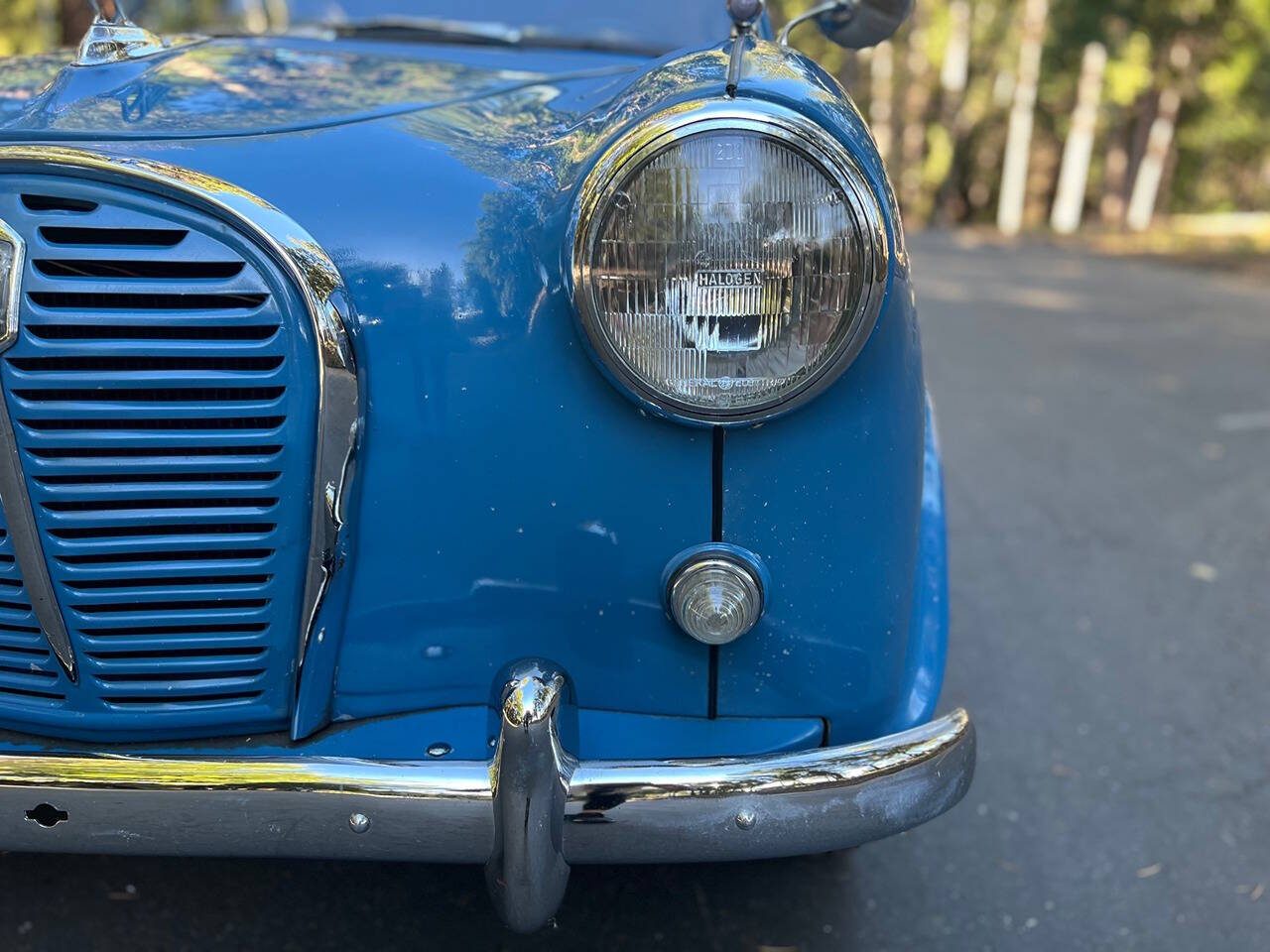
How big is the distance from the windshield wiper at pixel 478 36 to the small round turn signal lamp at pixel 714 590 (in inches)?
67.3

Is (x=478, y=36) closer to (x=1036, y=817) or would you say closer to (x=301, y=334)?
(x=301, y=334)

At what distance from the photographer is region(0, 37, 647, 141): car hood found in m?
1.65

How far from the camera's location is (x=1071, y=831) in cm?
252

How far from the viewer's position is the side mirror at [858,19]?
213cm

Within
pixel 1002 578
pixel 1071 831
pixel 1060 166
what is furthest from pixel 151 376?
pixel 1060 166

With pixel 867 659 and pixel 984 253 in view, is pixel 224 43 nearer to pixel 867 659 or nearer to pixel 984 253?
pixel 867 659

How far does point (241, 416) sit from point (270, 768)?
46 centimetres

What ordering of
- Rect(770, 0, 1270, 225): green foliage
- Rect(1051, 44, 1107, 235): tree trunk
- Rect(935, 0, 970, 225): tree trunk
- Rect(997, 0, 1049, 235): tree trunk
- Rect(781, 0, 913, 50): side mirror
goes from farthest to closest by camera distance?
1. Rect(935, 0, 970, 225): tree trunk
2. Rect(997, 0, 1049, 235): tree trunk
3. Rect(1051, 44, 1107, 235): tree trunk
4. Rect(770, 0, 1270, 225): green foliage
5. Rect(781, 0, 913, 50): side mirror

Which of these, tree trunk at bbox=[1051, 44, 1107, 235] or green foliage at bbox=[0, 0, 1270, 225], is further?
tree trunk at bbox=[1051, 44, 1107, 235]

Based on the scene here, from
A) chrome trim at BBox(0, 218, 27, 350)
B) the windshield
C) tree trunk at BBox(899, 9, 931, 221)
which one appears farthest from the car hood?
tree trunk at BBox(899, 9, 931, 221)

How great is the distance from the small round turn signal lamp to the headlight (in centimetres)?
21

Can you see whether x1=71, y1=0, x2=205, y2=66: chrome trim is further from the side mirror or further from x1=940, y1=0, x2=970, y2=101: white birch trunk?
x1=940, y1=0, x2=970, y2=101: white birch trunk

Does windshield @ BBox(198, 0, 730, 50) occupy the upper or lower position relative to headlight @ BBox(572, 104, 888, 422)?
upper

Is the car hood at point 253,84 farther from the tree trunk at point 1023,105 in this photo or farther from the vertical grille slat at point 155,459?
the tree trunk at point 1023,105
